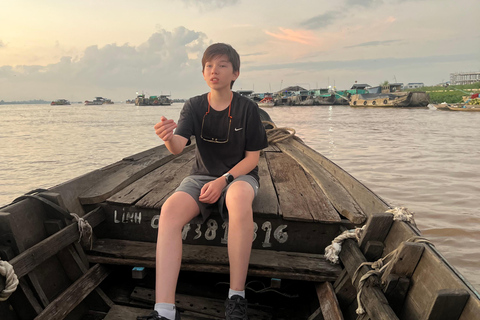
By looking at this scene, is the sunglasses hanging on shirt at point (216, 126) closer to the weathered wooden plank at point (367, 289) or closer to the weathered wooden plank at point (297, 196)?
the weathered wooden plank at point (297, 196)

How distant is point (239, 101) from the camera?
7.31ft

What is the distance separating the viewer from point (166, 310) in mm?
1492

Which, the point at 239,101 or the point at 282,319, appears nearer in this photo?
the point at 282,319

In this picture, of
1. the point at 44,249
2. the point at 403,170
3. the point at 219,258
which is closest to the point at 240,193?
the point at 219,258

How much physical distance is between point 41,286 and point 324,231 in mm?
1781

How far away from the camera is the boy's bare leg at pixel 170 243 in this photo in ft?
5.09

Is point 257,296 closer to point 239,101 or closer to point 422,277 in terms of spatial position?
point 422,277

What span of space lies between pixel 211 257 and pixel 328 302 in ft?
2.51

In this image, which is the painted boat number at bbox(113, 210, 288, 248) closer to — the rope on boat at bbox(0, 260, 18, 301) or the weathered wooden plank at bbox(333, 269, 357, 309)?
the weathered wooden plank at bbox(333, 269, 357, 309)

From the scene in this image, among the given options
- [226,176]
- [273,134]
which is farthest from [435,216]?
[226,176]

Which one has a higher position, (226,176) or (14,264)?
(226,176)

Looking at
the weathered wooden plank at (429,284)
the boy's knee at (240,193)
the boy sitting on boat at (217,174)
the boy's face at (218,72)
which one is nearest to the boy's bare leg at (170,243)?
the boy sitting on boat at (217,174)

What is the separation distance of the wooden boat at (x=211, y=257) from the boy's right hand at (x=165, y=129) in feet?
1.87

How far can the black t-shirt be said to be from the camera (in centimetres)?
219
